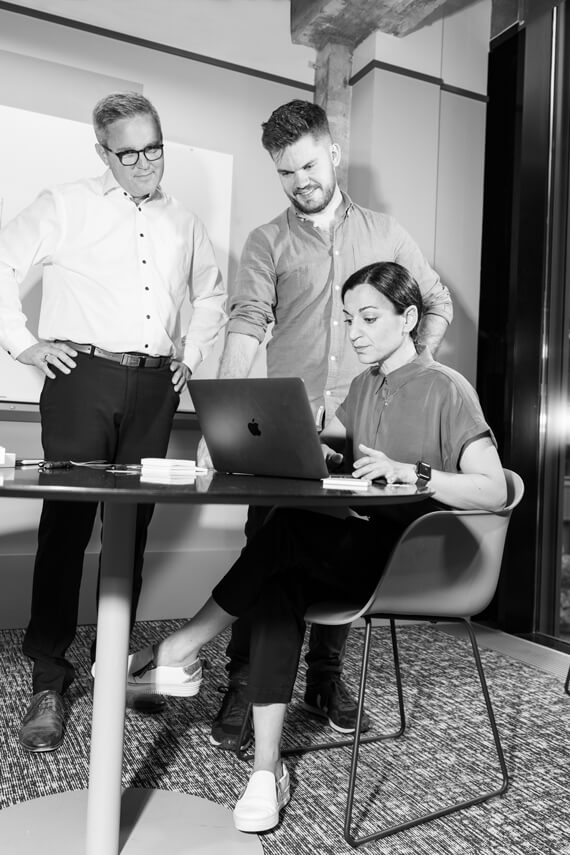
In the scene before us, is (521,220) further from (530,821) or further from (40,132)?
(530,821)

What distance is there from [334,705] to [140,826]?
0.83 meters

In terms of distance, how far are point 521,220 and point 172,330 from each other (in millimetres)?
1909

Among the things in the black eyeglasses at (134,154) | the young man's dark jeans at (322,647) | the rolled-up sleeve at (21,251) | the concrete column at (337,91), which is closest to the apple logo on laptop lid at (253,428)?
the young man's dark jeans at (322,647)

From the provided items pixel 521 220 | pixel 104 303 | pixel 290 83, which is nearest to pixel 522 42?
pixel 521 220

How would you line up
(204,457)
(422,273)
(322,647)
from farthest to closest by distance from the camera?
1. (422,273)
2. (322,647)
3. (204,457)

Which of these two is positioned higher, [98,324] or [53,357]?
[98,324]

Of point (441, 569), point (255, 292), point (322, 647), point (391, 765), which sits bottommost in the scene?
point (391, 765)

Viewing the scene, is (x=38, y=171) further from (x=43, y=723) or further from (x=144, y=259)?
(x=43, y=723)

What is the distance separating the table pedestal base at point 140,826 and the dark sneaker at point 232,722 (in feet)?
1.12

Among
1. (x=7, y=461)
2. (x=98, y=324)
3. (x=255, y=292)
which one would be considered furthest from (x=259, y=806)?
(x=255, y=292)

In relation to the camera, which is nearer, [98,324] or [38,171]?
[98,324]

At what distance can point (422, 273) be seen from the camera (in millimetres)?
2873

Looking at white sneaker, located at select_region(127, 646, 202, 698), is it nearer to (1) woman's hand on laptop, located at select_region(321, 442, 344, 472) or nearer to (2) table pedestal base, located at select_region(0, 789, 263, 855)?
(2) table pedestal base, located at select_region(0, 789, 263, 855)

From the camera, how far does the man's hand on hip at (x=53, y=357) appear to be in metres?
2.42
